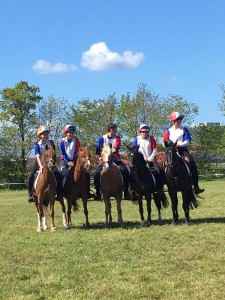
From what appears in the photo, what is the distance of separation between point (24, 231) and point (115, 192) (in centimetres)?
315

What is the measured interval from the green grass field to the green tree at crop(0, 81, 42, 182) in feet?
144

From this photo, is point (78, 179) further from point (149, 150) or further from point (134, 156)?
point (149, 150)

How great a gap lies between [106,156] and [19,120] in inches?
1785

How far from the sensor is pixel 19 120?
5488 cm

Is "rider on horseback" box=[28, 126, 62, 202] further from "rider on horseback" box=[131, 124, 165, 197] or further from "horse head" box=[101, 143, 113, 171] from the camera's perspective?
"rider on horseback" box=[131, 124, 165, 197]

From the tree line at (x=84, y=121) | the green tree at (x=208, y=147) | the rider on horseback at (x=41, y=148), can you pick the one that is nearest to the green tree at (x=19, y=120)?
the tree line at (x=84, y=121)

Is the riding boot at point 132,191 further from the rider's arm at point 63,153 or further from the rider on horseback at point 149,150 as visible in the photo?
the rider's arm at point 63,153

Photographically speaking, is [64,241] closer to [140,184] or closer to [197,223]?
[140,184]

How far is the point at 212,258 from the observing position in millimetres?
7574

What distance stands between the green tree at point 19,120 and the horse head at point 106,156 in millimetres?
43212

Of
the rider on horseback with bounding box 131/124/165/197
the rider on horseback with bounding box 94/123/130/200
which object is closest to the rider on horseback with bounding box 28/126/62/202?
the rider on horseback with bounding box 94/123/130/200

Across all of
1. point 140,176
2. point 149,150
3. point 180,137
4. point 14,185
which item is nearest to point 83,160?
point 140,176

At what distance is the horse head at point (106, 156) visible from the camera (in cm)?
1155

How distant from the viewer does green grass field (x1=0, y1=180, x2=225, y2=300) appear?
589cm
